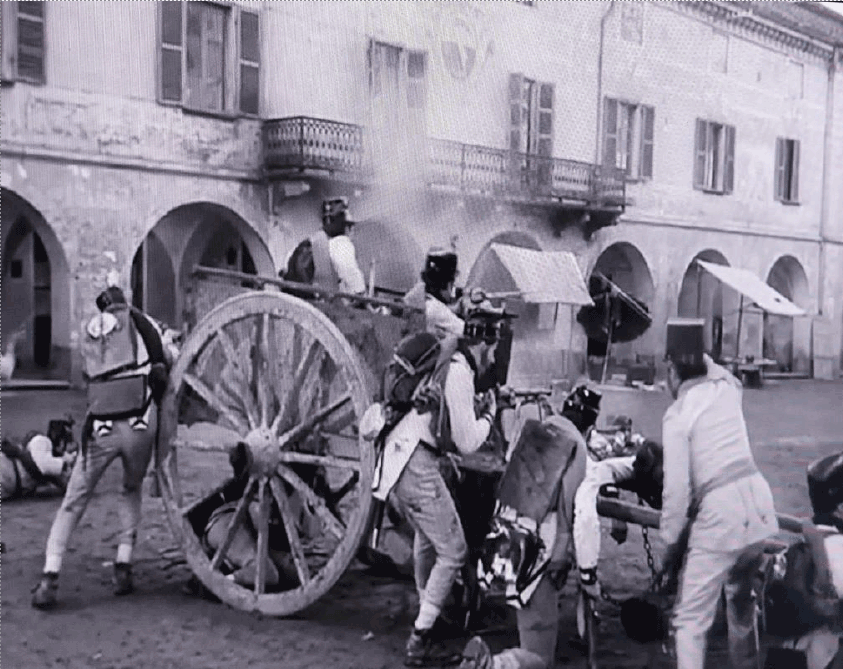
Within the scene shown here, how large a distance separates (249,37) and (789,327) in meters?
3.85

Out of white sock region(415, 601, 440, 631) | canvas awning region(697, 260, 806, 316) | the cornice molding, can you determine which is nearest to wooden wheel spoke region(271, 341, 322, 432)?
white sock region(415, 601, 440, 631)

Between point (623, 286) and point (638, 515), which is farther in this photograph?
point (623, 286)

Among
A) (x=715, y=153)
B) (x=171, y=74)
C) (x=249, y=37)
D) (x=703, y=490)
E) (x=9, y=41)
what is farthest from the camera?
(x=171, y=74)

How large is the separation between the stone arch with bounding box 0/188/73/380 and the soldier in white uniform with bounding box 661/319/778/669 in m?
4.93

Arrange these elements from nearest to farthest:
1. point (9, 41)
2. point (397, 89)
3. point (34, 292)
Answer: point (397, 89)
point (9, 41)
point (34, 292)

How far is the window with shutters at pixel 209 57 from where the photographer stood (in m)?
6.42

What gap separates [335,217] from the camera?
4246mm

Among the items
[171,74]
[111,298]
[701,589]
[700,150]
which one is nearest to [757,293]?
[700,150]

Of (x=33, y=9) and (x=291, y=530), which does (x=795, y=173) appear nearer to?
(x=291, y=530)

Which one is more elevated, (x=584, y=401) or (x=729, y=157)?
(x=729, y=157)

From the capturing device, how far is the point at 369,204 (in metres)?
5.80

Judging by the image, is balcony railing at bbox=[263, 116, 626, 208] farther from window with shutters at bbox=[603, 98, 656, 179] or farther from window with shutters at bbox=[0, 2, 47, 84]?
window with shutters at bbox=[0, 2, 47, 84]

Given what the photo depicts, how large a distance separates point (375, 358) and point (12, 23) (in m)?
4.21

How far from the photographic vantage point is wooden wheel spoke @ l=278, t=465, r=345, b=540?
12.0 ft
